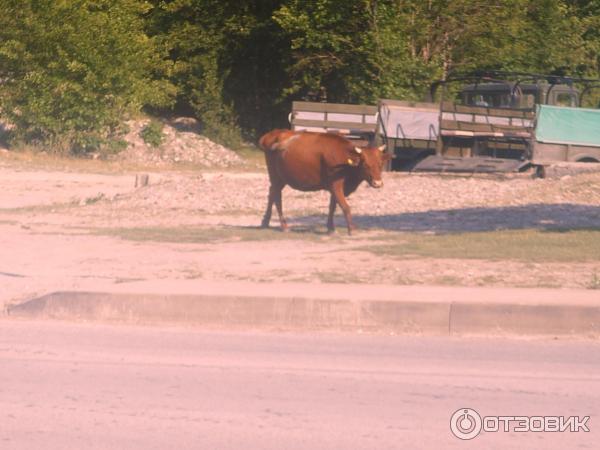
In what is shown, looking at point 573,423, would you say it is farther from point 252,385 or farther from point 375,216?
point 375,216

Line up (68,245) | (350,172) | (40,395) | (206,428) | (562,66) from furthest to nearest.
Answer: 1. (562,66)
2. (350,172)
3. (68,245)
4. (40,395)
5. (206,428)

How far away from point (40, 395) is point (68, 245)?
7236mm

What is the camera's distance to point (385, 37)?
34.4 meters

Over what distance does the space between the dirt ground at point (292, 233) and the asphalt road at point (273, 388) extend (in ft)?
6.94

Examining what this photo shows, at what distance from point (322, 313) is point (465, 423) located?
3.33 m

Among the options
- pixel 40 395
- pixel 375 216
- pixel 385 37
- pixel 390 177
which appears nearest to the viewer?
pixel 40 395

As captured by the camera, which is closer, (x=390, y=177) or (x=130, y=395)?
(x=130, y=395)

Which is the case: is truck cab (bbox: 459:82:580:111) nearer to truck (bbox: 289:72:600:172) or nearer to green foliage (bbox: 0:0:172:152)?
truck (bbox: 289:72:600:172)

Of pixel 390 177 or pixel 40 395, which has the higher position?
pixel 40 395

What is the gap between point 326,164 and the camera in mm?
15547

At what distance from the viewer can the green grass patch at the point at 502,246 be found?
42.7ft

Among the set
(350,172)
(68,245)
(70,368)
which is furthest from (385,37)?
(70,368)

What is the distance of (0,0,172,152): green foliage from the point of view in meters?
31.4

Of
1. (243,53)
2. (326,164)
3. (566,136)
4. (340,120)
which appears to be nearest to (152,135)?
(243,53)
